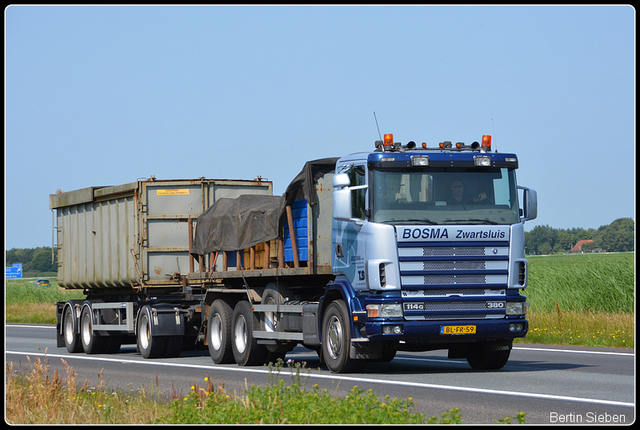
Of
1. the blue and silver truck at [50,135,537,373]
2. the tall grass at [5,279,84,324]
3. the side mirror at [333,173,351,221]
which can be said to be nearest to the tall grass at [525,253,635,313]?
the blue and silver truck at [50,135,537,373]

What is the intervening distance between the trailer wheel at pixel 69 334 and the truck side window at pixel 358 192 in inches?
425

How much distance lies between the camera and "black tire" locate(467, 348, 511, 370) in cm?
1461

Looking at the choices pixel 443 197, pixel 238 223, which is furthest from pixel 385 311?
pixel 238 223

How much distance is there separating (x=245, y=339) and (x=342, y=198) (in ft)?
14.8

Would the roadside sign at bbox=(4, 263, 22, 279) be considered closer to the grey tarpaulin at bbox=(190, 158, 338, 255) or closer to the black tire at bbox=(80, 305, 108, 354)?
the black tire at bbox=(80, 305, 108, 354)

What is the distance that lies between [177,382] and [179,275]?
22.2 feet

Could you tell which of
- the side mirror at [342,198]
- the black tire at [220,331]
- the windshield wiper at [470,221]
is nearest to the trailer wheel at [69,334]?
the black tire at [220,331]

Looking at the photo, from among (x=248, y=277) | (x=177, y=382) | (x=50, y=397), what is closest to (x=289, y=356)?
(x=248, y=277)

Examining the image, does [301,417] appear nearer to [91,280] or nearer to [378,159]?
[378,159]

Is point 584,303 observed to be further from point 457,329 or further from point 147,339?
point 457,329

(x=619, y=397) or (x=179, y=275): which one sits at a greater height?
(x=179, y=275)

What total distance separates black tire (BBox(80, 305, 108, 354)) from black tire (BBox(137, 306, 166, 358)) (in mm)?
1908

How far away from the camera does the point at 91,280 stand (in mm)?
22562

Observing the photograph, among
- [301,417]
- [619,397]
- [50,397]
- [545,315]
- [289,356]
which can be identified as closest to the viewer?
[301,417]
